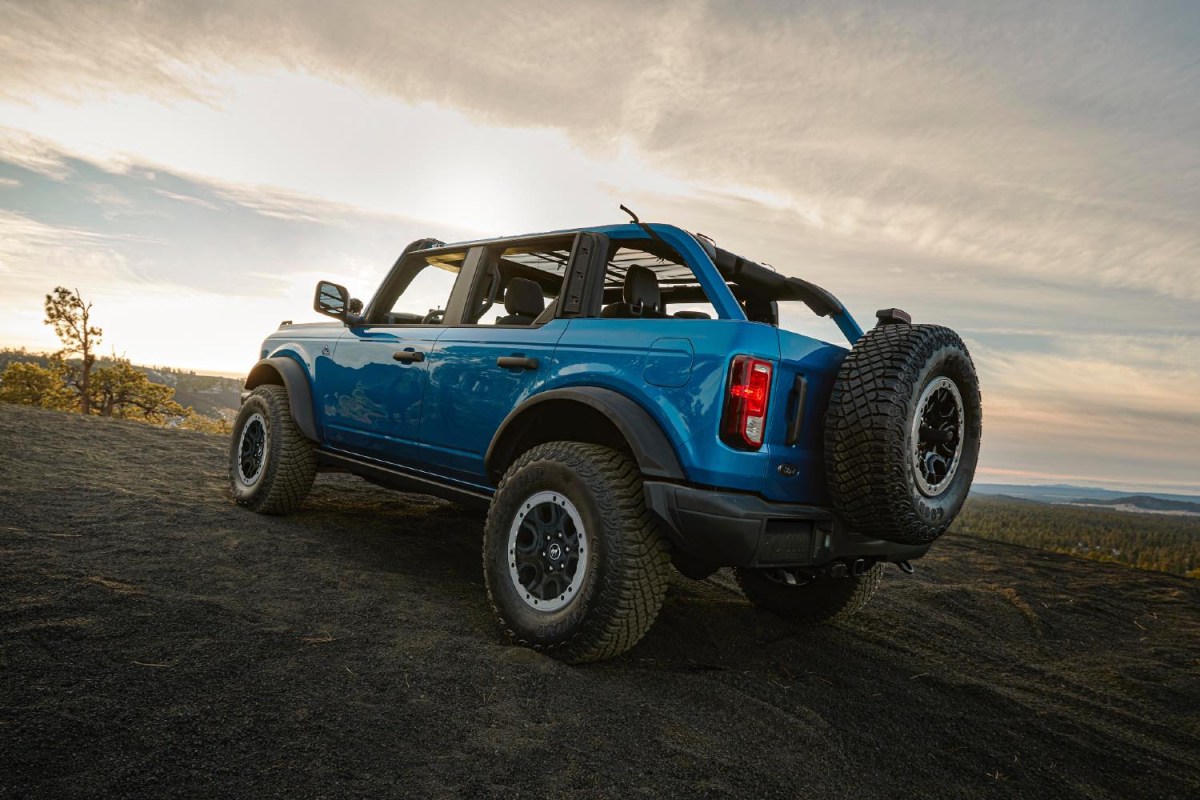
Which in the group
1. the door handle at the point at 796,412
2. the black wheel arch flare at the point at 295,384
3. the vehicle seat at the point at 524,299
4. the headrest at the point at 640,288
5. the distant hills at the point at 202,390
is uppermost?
the headrest at the point at 640,288

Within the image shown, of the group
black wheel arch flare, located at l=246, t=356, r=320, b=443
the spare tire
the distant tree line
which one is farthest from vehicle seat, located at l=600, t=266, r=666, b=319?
the distant tree line

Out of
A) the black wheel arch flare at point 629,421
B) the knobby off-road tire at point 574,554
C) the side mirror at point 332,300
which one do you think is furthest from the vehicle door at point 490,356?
the side mirror at point 332,300

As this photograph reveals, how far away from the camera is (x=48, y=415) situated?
8969 millimetres

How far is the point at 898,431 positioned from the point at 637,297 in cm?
145

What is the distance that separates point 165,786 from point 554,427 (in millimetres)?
2079

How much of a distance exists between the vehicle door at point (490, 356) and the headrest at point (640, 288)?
26cm

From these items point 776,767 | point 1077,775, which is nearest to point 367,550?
point 776,767

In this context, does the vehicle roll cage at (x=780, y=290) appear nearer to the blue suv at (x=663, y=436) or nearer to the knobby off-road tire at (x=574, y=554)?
the blue suv at (x=663, y=436)

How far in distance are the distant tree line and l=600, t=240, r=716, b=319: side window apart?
1436 inches

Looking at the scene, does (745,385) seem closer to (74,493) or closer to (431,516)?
(431,516)

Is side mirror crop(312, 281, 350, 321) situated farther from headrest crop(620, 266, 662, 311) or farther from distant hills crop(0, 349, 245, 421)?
distant hills crop(0, 349, 245, 421)

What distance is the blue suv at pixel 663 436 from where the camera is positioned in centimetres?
264

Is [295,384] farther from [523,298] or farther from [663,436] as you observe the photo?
[663,436]

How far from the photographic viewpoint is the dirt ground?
6.31 ft
